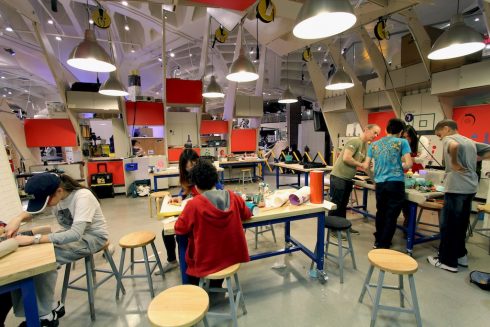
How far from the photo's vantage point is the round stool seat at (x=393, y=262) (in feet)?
5.80

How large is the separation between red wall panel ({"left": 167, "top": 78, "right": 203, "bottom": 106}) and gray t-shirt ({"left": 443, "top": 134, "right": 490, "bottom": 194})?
5.84 metres

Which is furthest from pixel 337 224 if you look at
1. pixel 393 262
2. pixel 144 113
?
pixel 144 113

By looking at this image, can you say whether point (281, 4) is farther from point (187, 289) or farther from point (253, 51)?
point (253, 51)

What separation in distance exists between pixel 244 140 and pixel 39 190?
682 centimetres

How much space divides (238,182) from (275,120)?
10184mm

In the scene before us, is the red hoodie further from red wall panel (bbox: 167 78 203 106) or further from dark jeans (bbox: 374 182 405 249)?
red wall panel (bbox: 167 78 203 106)

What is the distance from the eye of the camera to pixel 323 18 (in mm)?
1894

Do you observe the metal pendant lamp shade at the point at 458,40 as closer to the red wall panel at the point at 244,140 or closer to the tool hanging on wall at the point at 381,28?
the tool hanging on wall at the point at 381,28

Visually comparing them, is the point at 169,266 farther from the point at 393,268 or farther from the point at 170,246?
the point at 393,268

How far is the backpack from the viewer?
234 centimetres

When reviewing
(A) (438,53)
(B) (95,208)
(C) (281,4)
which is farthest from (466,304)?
(C) (281,4)

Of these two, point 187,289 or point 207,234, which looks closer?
point 187,289

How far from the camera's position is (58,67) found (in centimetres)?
558

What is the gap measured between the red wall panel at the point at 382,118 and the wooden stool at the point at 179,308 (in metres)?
6.63
